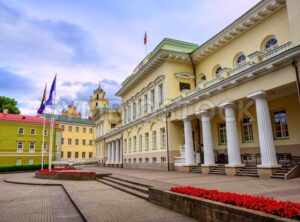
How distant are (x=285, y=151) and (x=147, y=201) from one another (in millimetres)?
10814

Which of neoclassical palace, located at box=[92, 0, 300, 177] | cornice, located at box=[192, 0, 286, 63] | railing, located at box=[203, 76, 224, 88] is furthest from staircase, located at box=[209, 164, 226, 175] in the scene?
cornice, located at box=[192, 0, 286, 63]

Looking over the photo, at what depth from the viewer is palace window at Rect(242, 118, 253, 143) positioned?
60.4 ft

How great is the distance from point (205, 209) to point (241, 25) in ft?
53.2

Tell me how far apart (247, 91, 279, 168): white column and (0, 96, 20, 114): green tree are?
55.7 metres

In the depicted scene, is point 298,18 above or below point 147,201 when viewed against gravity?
above

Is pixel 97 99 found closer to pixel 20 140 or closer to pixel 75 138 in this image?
pixel 75 138

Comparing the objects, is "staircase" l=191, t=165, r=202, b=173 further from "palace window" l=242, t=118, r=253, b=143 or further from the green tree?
the green tree

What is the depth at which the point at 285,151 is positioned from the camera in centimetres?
1546

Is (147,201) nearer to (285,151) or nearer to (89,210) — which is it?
(89,210)

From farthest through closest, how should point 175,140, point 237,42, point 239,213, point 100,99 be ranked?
point 100,99
point 175,140
point 237,42
point 239,213

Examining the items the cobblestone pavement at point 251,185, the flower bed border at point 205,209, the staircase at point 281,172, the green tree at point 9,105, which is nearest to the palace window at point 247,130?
the staircase at point 281,172

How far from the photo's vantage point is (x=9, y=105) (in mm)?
53969

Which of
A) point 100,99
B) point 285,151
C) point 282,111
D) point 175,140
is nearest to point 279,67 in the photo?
point 282,111

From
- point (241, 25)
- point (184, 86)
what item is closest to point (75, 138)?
point (184, 86)
